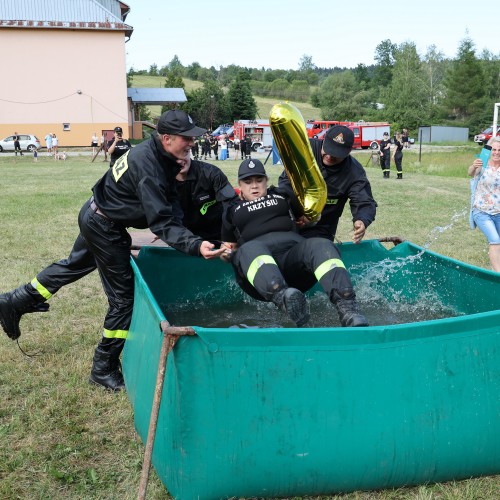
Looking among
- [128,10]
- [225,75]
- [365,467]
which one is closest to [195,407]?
[365,467]

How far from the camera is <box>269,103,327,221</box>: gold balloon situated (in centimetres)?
454

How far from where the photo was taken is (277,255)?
4.31 metres

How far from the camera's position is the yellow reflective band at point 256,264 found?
3951 millimetres

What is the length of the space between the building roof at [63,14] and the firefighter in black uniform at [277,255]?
41.3 meters

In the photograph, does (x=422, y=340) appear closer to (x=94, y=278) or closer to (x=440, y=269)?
(x=440, y=269)

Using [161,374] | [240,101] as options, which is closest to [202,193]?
[161,374]

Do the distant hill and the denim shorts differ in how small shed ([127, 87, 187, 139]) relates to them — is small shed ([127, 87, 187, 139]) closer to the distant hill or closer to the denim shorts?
the distant hill

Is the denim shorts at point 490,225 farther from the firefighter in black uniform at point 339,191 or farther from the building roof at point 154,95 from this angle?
the building roof at point 154,95

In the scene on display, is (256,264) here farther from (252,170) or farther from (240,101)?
(240,101)

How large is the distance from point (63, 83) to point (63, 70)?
867mm

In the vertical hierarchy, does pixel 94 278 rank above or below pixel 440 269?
below

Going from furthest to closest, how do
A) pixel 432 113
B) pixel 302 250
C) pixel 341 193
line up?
1. pixel 432 113
2. pixel 341 193
3. pixel 302 250

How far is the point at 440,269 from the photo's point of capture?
16.2 feet

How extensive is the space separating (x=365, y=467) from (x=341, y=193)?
2.78 metres
